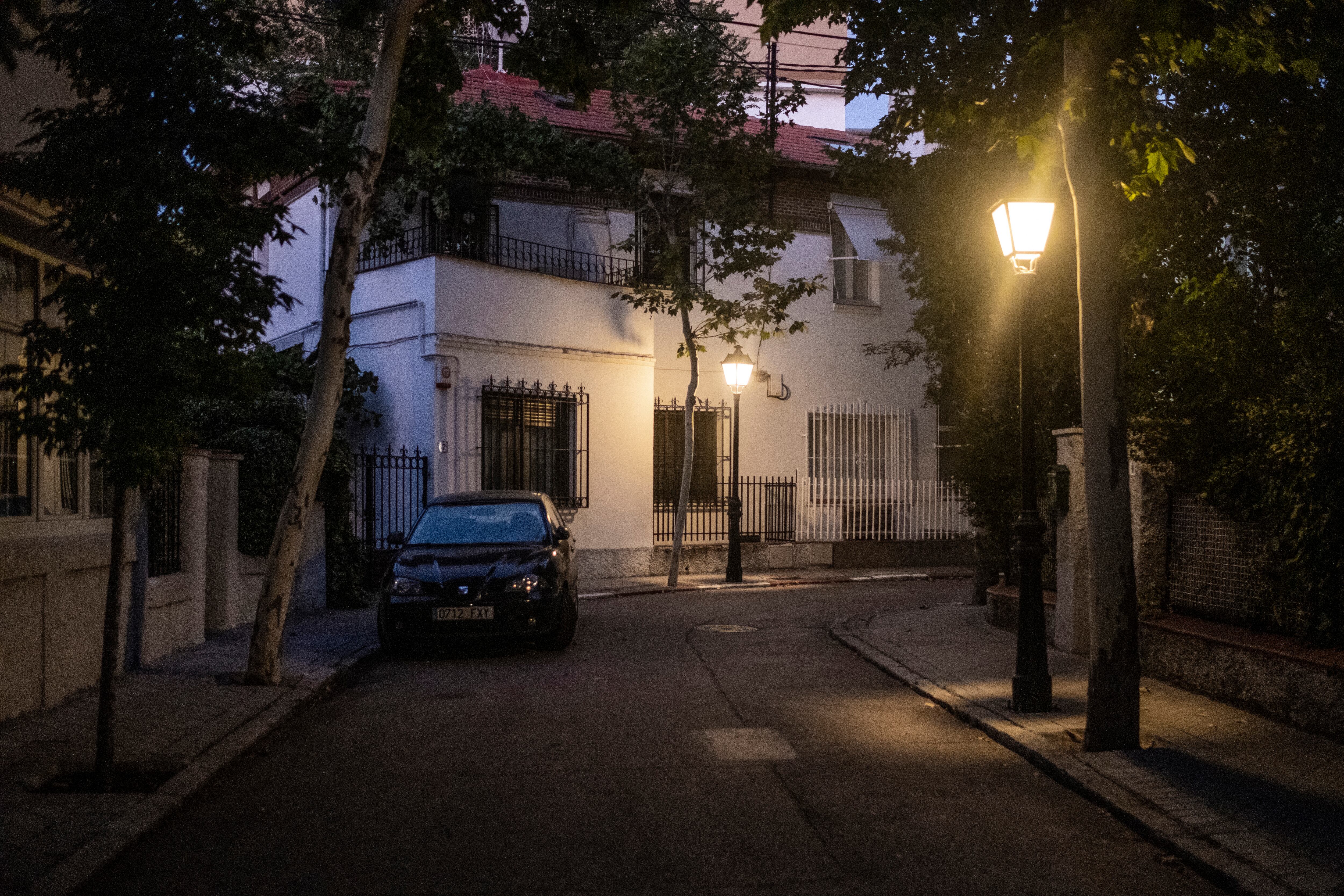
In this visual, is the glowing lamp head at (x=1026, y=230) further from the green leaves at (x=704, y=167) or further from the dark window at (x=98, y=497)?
the green leaves at (x=704, y=167)

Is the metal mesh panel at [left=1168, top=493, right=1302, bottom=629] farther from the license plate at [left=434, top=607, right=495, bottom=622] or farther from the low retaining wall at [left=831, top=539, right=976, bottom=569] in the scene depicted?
the low retaining wall at [left=831, top=539, right=976, bottom=569]

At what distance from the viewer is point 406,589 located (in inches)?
486

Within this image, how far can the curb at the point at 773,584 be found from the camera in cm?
1991

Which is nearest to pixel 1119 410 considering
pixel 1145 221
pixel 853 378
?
pixel 1145 221

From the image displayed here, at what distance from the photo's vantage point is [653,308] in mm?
21688

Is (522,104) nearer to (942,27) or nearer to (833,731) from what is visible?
(942,27)

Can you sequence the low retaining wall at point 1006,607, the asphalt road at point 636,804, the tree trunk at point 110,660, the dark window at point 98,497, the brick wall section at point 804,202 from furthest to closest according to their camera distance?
the brick wall section at point 804,202 → the low retaining wall at point 1006,607 → the dark window at point 98,497 → the tree trunk at point 110,660 → the asphalt road at point 636,804

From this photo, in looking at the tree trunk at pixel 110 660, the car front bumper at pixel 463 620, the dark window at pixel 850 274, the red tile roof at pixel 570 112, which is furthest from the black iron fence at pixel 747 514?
the tree trunk at pixel 110 660

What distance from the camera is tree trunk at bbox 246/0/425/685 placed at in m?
10.2

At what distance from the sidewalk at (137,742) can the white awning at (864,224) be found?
16.3 m

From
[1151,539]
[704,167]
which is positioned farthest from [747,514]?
[1151,539]

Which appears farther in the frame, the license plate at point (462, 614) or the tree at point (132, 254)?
the license plate at point (462, 614)

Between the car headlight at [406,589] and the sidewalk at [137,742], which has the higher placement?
the car headlight at [406,589]

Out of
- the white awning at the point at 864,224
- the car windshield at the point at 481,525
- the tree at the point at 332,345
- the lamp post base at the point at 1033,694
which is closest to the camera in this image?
the lamp post base at the point at 1033,694
